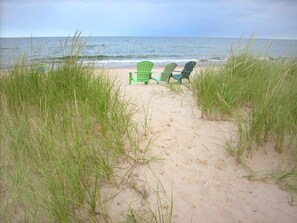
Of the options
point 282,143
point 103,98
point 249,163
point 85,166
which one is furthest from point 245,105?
point 85,166

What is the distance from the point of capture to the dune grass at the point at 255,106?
2.52 meters

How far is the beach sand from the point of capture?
1.92m

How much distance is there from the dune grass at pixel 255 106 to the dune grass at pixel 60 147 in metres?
1.22

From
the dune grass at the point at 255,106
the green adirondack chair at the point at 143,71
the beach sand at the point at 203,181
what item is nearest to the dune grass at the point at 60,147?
the beach sand at the point at 203,181

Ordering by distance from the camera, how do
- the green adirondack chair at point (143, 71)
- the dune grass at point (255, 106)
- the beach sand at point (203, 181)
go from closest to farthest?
the beach sand at point (203, 181) → the dune grass at point (255, 106) → the green adirondack chair at point (143, 71)

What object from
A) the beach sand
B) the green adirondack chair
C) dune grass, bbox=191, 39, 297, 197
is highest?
the green adirondack chair

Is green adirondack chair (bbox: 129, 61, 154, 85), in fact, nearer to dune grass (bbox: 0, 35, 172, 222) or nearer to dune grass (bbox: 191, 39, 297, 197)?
dune grass (bbox: 191, 39, 297, 197)

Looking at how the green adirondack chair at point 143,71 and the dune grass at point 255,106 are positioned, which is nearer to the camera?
the dune grass at point 255,106

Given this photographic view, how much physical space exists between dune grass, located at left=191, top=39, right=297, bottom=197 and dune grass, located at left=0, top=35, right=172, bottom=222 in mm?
1223

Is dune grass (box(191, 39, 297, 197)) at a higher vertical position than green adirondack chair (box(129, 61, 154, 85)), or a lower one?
lower

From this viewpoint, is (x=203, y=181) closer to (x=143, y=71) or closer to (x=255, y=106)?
(x=255, y=106)

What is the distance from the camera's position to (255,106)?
273 cm

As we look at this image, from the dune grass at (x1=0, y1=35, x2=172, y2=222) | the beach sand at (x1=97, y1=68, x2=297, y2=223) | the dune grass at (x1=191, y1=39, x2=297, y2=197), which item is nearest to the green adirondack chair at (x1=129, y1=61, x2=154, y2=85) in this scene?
the dune grass at (x1=191, y1=39, x2=297, y2=197)

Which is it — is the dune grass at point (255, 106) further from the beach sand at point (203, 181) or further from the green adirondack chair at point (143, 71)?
the green adirondack chair at point (143, 71)
